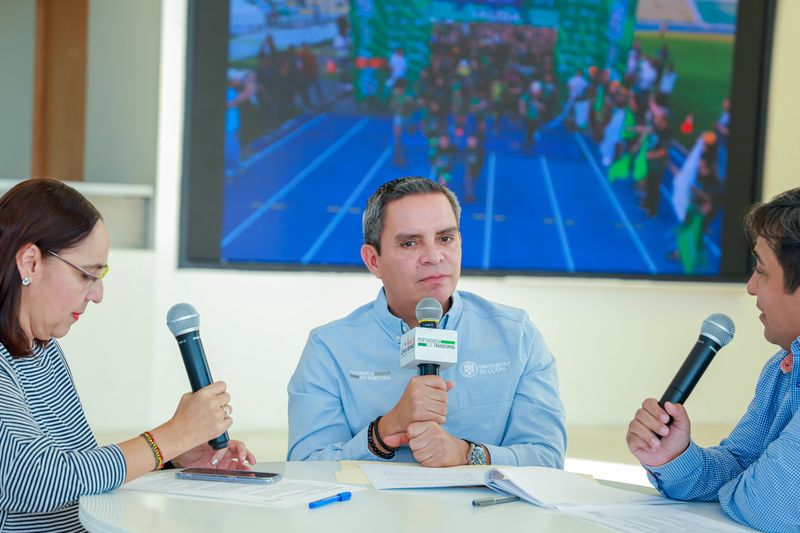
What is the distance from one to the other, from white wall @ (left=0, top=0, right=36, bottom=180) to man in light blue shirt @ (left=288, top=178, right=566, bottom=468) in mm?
4401

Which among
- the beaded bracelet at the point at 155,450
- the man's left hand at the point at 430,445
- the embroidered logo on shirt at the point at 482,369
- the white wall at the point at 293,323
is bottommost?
the white wall at the point at 293,323

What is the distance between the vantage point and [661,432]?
191 centimetres

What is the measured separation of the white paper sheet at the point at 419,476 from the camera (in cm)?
185

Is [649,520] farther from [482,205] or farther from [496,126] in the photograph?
[496,126]

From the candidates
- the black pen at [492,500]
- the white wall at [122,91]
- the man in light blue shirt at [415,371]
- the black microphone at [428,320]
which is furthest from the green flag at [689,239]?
the black pen at [492,500]

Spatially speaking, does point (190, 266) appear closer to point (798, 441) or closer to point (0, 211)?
point (0, 211)

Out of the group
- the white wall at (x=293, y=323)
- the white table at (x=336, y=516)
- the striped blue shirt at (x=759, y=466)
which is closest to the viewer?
the white table at (x=336, y=516)

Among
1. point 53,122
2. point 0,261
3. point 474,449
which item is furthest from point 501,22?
point 0,261

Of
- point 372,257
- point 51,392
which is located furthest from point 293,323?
point 51,392

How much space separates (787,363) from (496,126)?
414 cm

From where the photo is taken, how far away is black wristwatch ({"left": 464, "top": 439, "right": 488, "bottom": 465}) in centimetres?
220

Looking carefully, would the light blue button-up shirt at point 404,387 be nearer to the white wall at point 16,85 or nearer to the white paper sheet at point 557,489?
the white paper sheet at point 557,489

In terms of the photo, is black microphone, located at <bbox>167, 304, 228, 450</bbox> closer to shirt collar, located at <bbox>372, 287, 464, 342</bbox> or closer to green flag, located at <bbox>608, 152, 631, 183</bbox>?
shirt collar, located at <bbox>372, 287, 464, 342</bbox>

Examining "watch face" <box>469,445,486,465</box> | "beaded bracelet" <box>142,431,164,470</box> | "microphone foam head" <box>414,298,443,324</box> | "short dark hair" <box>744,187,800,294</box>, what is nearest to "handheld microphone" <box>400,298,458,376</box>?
"microphone foam head" <box>414,298,443,324</box>
